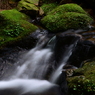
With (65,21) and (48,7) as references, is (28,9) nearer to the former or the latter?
(48,7)

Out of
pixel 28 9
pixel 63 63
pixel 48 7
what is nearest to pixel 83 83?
pixel 63 63

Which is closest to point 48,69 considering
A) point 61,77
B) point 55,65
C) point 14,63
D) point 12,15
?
point 55,65

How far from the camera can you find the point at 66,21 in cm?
843

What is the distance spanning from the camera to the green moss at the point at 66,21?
8.23 metres

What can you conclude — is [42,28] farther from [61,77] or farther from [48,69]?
[61,77]

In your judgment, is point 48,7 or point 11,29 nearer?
point 11,29


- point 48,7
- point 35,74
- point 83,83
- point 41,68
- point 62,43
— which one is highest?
point 48,7

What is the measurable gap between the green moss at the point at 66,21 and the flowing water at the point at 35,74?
110 cm

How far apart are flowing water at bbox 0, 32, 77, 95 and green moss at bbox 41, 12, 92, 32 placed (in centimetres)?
110

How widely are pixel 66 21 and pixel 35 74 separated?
3.86 m

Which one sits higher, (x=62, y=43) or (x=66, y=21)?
(x=66, y=21)

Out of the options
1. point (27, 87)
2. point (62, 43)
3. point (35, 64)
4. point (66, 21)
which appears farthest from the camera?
point (66, 21)

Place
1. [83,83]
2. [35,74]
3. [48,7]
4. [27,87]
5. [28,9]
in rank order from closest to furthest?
[83,83]
[27,87]
[35,74]
[28,9]
[48,7]

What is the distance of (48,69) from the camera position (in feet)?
19.4
